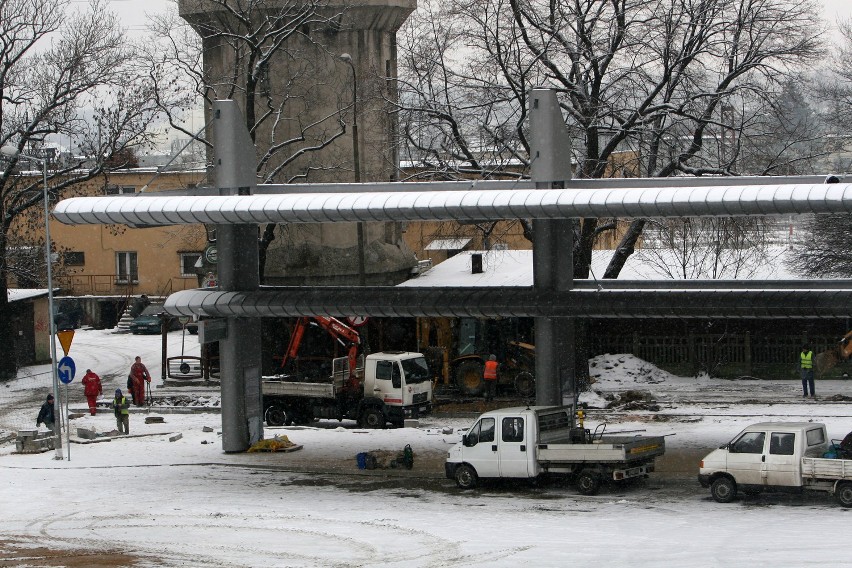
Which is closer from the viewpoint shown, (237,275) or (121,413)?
(237,275)

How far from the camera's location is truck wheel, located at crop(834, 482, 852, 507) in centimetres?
2148

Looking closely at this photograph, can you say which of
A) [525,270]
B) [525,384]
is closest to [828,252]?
[525,270]

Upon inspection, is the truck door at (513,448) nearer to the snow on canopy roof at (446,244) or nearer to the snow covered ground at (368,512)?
the snow covered ground at (368,512)

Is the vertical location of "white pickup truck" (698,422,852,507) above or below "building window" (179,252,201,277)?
below

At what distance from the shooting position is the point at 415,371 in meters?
34.6

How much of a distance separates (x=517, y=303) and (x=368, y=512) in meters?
6.37

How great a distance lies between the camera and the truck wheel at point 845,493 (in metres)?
21.5

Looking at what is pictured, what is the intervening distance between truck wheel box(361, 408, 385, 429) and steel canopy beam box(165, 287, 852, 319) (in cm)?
574

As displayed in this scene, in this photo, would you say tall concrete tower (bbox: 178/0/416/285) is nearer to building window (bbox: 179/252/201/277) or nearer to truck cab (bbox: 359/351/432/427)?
truck cab (bbox: 359/351/432/427)

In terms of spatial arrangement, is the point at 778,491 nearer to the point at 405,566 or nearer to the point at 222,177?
the point at 405,566

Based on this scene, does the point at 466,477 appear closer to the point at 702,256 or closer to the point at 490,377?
the point at 490,377

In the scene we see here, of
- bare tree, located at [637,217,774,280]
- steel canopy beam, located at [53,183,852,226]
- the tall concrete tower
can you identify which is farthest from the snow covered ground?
the tall concrete tower

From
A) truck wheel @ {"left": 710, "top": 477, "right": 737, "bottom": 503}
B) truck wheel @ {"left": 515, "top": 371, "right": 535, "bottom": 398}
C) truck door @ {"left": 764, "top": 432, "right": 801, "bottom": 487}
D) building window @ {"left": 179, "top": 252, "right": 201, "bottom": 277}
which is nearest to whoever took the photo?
truck door @ {"left": 764, "top": 432, "right": 801, "bottom": 487}

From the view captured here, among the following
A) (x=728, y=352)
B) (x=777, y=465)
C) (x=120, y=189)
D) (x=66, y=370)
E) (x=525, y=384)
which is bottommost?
(x=777, y=465)
